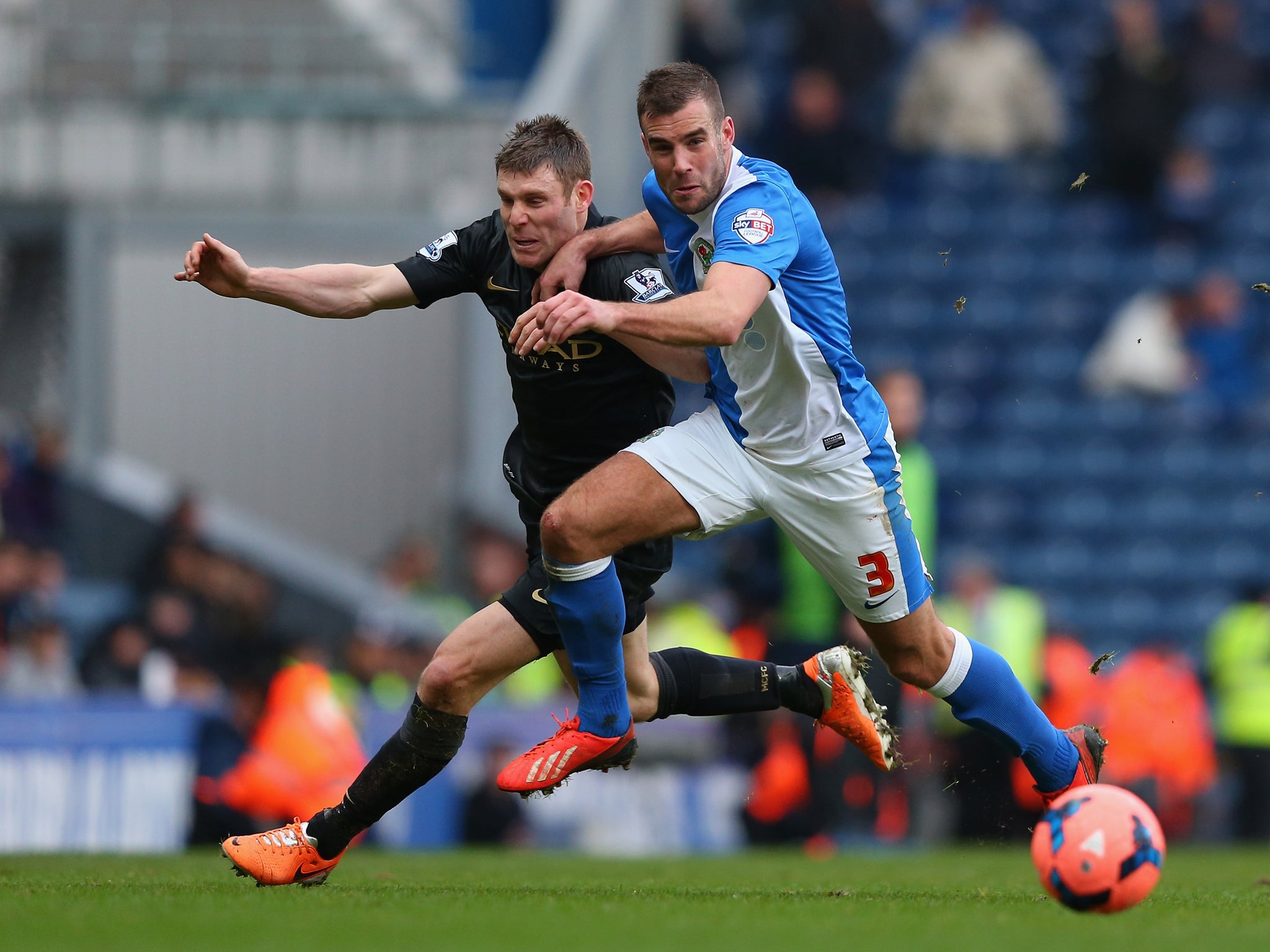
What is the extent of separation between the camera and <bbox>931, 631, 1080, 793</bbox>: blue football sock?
249 inches

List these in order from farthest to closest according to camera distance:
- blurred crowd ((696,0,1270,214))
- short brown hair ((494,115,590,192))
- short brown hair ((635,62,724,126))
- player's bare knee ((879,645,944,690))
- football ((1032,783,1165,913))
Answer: blurred crowd ((696,0,1270,214)) → player's bare knee ((879,645,944,690)) → short brown hair ((494,115,590,192)) → short brown hair ((635,62,724,126)) → football ((1032,783,1165,913))

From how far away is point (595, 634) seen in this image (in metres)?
6.11

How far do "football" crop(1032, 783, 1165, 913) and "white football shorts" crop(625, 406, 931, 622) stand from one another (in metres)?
0.99

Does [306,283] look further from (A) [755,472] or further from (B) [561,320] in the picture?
(A) [755,472]

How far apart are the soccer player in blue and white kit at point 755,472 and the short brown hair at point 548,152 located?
8.7 inches

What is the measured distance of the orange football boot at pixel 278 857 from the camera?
244 inches

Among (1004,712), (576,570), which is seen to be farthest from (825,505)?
(1004,712)

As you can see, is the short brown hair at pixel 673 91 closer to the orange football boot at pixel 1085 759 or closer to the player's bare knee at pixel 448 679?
the player's bare knee at pixel 448 679

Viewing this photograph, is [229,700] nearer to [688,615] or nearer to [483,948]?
[688,615]

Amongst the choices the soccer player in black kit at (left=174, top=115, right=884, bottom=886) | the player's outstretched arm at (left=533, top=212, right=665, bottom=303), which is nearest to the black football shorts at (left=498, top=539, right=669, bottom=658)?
the soccer player in black kit at (left=174, top=115, right=884, bottom=886)

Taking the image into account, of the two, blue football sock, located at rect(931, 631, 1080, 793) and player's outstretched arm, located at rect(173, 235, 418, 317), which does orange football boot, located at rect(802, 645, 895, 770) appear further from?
player's outstretched arm, located at rect(173, 235, 418, 317)

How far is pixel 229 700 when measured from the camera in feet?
37.9

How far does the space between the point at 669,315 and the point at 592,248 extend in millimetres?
865

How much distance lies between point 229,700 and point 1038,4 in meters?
11.2
